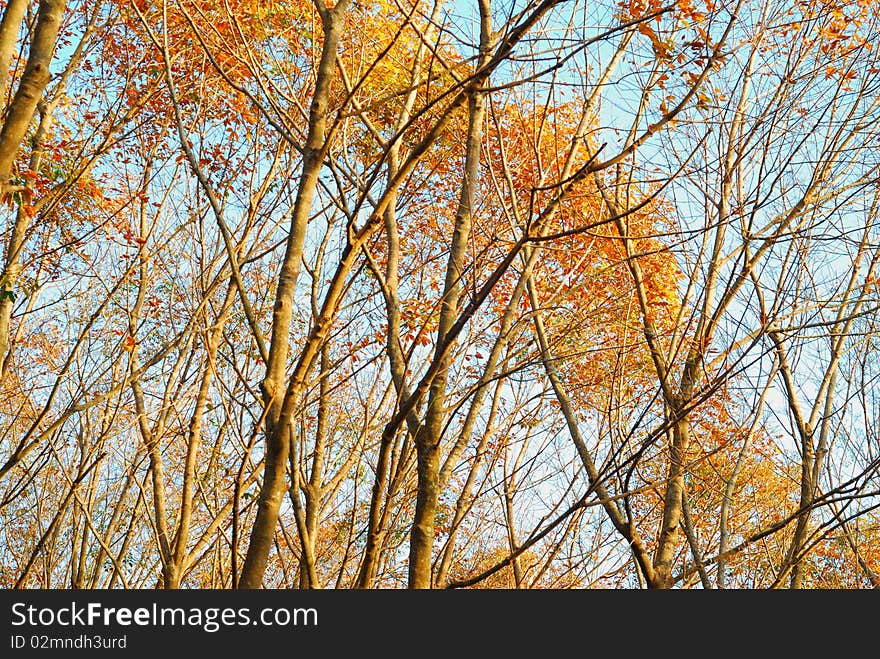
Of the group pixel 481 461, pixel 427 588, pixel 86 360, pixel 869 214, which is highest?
pixel 86 360

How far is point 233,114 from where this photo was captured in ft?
23.4

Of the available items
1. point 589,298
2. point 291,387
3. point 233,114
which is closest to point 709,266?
point 589,298

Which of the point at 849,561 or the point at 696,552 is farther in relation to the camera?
the point at 849,561

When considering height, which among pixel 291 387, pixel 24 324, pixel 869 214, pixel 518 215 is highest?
pixel 24 324

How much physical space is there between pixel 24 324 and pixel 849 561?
1065cm

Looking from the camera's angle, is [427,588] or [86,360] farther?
[86,360]

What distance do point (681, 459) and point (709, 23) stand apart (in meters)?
2.55

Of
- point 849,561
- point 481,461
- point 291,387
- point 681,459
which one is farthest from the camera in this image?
point 849,561

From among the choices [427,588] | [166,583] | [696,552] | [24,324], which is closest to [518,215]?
[427,588]

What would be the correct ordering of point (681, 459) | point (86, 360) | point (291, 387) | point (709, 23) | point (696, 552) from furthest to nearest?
point (86, 360)
point (696, 552)
point (681, 459)
point (709, 23)
point (291, 387)

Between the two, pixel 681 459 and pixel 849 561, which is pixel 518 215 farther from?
pixel 849 561

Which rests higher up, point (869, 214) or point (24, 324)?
point (24, 324)

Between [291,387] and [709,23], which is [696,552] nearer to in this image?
[709,23]

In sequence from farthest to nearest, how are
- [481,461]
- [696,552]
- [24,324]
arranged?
[24,324] < [481,461] < [696,552]
